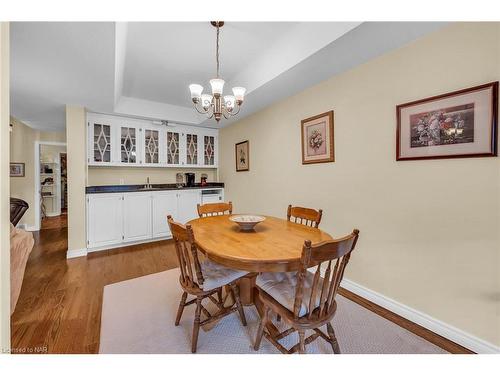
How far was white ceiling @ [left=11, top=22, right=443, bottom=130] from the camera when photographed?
1.54 m

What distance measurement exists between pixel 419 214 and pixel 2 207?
2.42m

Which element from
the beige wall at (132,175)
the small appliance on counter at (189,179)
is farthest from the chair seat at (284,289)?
the beige wall at (132,175)

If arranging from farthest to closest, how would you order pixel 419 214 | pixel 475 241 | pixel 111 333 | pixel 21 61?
Answer: pixel 21 61 < pixel 419 214 < pixel 111 333 < pixel 475 241

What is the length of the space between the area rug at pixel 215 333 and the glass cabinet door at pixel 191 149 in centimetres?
275

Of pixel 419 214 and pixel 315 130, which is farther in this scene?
pixel 315 130

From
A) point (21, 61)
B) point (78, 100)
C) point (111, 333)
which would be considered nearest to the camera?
point (111, 333)

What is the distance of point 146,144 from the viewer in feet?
12.4

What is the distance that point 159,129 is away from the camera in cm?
388

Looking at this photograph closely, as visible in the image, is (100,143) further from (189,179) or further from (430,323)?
(430,323)

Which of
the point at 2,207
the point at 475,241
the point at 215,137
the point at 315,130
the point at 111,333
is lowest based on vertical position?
the point at 111,333

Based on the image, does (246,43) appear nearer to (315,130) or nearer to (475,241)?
(315,130)

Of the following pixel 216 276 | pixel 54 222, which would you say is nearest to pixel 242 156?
pixel 216 276

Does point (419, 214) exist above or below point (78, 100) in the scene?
below
